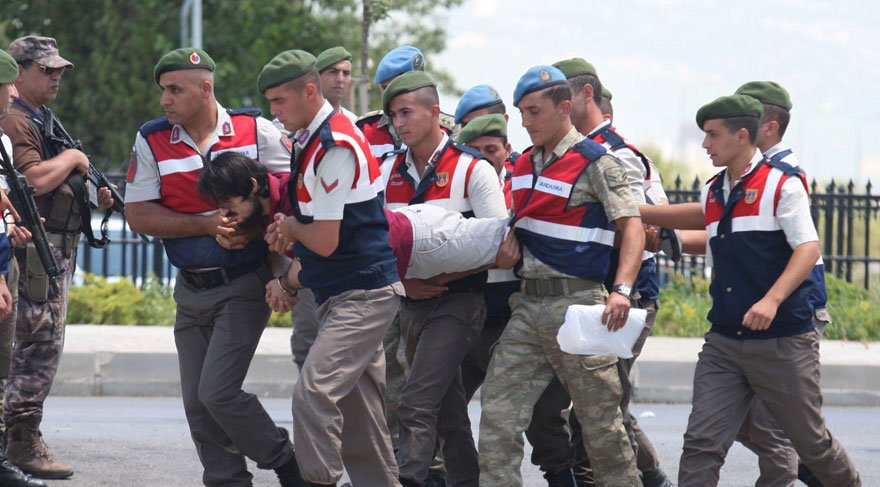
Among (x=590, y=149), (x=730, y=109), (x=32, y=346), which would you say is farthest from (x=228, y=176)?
(x=730, y=109)

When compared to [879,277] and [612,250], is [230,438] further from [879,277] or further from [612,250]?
[879,277]

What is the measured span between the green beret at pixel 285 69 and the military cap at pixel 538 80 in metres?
0.84

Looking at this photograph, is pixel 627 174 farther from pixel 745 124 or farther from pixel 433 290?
pixel 433 290

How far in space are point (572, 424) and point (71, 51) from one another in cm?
2272

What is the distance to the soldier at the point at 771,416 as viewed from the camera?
19.5 feet

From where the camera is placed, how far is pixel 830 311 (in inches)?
479

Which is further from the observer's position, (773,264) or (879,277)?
(879,277)

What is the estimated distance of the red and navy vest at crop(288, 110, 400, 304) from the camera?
5.52 metres

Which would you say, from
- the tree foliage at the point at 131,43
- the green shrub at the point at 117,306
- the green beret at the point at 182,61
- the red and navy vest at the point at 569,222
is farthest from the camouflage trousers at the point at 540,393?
the tree foliage at the point at 131,43

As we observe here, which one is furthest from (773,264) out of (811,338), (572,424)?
(572,424)

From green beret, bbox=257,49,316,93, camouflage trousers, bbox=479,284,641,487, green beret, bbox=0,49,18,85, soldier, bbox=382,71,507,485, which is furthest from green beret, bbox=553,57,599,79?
green beret, bbox=0,49,18,85

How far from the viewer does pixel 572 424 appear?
6.64m

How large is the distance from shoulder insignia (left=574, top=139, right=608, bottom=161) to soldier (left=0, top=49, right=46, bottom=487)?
2.34 meters

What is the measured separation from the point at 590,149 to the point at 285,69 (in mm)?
1234
